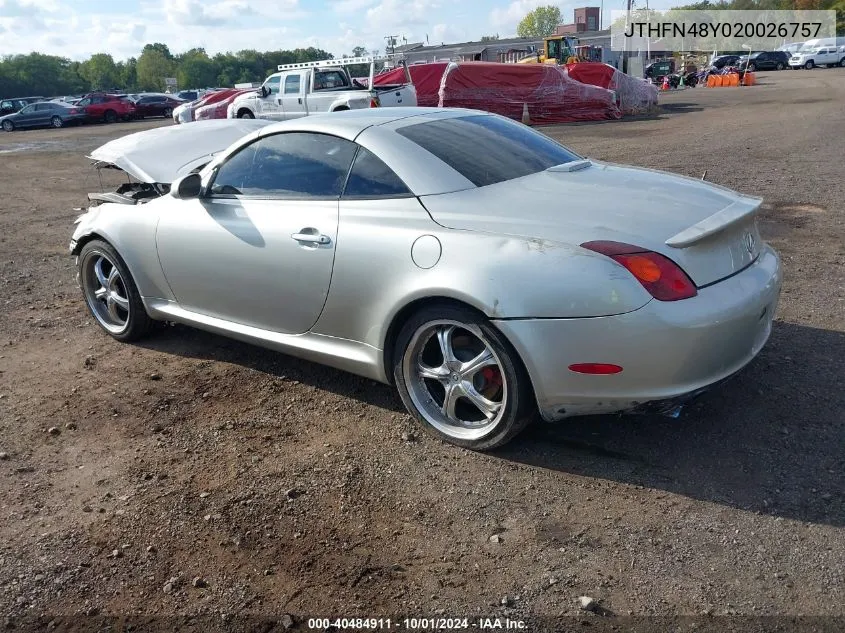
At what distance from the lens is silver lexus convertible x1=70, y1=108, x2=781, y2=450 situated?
3.11 metres

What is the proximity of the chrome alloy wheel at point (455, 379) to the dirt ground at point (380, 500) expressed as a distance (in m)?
0.15

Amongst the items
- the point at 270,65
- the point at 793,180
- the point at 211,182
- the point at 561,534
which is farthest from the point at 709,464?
the point at 270,65

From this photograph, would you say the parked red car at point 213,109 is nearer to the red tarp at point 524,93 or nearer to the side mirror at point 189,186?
the red tarp at point 524,93

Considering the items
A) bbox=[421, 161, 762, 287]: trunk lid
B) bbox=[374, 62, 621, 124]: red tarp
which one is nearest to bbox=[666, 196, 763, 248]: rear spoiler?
bbox=[421, 161, 762, 287]: trunk lid

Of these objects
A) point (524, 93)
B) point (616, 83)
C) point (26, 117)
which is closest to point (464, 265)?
point (524, 93)

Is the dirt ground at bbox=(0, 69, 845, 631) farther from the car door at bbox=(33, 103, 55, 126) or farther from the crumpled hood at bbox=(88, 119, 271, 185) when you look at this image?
the car door at bbox=(33, 103, 55, 126)

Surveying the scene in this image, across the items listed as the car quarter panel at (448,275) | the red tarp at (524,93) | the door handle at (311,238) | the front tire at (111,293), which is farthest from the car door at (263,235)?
the red tarp at (524,93)

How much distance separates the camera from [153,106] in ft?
129

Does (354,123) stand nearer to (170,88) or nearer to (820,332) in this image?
(820,332)

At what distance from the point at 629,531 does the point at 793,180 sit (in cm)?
840

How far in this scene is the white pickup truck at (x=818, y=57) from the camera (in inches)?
1984

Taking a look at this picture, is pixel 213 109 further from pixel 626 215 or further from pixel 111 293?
pixel 626 215

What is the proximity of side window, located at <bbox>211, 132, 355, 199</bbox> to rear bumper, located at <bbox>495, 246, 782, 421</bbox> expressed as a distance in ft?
4.45

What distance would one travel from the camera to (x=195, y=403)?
14.2 ft
